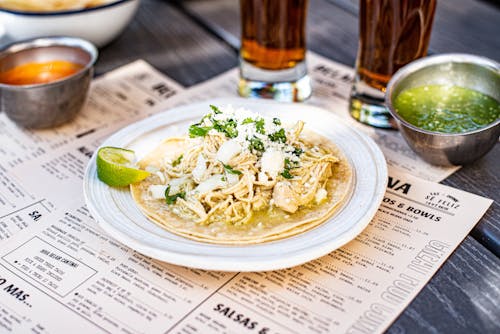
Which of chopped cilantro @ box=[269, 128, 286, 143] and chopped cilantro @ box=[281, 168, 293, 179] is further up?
chopped cilantro @ box=[269, 128, 286, 143]

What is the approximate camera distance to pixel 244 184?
163cm

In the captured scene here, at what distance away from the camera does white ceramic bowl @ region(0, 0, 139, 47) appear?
239 centimetres

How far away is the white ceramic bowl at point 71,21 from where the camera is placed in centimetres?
239

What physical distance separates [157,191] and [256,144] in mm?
328

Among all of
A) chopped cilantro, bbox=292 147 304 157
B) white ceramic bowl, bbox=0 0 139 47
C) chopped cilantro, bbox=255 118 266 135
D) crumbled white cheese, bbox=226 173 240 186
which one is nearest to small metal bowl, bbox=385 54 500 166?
chopped cilantro, bbox=292 147 304 157

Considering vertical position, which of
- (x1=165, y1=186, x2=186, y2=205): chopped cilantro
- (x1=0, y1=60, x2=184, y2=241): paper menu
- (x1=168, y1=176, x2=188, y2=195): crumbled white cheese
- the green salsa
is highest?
the green salsa

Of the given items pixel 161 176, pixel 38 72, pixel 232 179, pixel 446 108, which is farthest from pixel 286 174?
pixel 38 72

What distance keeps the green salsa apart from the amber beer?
0.51m

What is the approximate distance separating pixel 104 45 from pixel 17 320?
1.67 metres

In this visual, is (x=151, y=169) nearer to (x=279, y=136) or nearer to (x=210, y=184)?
(x=210, y=184)

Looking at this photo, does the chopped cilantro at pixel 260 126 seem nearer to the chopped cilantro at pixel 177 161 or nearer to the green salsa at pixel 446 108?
the chopped cilantro at pixel 177 161

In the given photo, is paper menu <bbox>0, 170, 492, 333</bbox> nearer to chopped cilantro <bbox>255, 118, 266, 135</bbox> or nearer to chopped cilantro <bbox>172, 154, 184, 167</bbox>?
chopped cilantro <bbox>172, 154, 184, 167</bbox>

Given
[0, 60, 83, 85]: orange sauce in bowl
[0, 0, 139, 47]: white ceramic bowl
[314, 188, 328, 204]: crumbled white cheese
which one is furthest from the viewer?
[0, 0, 139, 47]: white ceramic bowl

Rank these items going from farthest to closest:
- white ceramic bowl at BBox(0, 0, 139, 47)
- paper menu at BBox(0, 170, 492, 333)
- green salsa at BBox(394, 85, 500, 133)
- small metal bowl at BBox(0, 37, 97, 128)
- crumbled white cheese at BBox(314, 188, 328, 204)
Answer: white ceramic bowl at BBox(0, 0, 139, 47) → small metal bowl at BBox(0, 37, 97, 128) → green salsa at BBox(394, 85, 500, 133) → crumbled white cheese at BBox(314, 188, 328, 204) → paper menu at BBox(0, 170, 492, 333)
